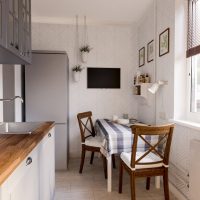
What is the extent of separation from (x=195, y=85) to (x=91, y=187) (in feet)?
5.79

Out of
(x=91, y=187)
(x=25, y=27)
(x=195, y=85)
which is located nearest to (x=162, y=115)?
(x=195, y=85)

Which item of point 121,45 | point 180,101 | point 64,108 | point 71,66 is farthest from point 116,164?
point 121,45

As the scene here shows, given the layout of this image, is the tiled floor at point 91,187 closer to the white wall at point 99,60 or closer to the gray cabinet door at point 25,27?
the white wall at point 99,60

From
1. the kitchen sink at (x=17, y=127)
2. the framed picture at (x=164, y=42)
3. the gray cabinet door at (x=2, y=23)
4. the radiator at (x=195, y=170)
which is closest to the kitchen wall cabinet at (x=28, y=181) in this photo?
the kitchen sink at (x=17, y=127)

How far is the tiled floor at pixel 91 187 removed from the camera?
241 cm

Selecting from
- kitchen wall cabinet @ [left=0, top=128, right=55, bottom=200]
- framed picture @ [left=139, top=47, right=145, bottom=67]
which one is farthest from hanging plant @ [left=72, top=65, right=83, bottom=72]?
kitchen wall cabinet @ [left=0, top=128, right=55, bottom=200]

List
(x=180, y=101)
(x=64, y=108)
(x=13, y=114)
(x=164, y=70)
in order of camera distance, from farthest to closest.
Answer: (x=64, y=108)
(x=13, y=114)
(x=164, y=70)
(x=180, y=101)

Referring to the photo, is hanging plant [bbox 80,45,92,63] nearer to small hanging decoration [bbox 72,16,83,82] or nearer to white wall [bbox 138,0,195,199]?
small hanging decoration [bbox 72,16,83,82]

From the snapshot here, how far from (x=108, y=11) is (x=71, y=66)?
3.74 ft

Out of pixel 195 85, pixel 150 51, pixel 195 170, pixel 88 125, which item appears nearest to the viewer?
pixel 195 170

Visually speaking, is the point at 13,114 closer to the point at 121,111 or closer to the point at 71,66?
the point at 71,66

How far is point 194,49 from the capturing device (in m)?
2.19

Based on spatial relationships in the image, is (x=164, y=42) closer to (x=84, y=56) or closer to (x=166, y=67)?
(x=166, y=67)

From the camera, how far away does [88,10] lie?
330 cm
